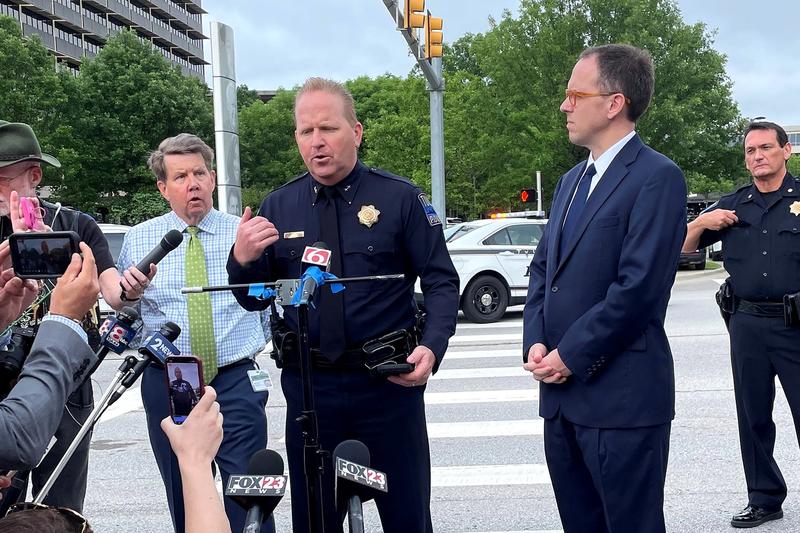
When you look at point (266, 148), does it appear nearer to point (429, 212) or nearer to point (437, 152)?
point (437, 152)

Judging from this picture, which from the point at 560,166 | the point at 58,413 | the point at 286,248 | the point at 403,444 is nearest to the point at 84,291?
the point at 58,413

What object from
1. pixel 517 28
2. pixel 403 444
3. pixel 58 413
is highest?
pixel 517 28

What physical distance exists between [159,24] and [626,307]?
289 feet

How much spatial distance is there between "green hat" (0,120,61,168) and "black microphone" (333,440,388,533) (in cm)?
185

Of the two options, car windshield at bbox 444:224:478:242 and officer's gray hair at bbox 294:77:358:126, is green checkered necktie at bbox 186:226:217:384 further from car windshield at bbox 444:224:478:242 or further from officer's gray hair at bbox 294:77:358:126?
car windshield at bbox 444:224:478:242

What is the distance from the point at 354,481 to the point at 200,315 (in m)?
1.84

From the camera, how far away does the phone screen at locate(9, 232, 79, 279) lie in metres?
2.21

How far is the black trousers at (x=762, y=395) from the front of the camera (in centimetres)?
450

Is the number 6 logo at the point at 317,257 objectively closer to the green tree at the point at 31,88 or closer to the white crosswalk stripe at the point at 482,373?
the white crosswalk stripe at the point at 482,373

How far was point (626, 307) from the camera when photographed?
288 cm

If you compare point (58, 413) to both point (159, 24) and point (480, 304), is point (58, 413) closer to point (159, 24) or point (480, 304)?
point (480, 304)

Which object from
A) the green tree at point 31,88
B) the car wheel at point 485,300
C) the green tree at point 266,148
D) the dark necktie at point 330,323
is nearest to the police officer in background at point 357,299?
the dark necktie at point 330,323

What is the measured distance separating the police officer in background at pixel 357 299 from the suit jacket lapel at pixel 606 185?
1.90 ft

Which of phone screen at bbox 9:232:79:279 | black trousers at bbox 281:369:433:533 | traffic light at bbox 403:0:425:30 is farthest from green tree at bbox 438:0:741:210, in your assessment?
phone screen at bbox 9:232:79:279
